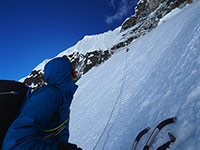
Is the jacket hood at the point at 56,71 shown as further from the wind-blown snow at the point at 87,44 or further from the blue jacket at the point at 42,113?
the wind-blown snow at the point at 87,44

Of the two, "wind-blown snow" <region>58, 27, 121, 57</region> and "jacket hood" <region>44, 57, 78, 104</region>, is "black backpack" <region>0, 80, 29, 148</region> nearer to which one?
"jacket hood" <region>44, 57, 78, 104</region>

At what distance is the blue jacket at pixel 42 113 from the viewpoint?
2.82 feet

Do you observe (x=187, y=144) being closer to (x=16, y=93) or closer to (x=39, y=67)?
(x=16, y=93)

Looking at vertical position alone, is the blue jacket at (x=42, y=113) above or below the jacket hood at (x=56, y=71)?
below

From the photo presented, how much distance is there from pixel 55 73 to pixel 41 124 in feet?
1.78

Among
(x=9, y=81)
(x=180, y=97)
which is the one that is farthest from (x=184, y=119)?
(x=9, y=81)

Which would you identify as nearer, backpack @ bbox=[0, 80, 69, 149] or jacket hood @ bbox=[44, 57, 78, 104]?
backpack @ bbox=[0, 80, 69, 149]

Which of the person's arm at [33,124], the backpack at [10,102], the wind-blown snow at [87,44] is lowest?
the person's arm at [33,124]

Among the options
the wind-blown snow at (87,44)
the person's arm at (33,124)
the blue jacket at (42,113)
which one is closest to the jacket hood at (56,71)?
the blue jacket at (42,113)

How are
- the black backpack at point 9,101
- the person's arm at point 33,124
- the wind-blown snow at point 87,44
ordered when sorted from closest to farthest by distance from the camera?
the person's arm at point 33,124 < the black backpack at point 9,101 < the wind-blown snow at point 87,44

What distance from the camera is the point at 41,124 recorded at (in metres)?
1.00

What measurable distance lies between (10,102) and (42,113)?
0.33 meters

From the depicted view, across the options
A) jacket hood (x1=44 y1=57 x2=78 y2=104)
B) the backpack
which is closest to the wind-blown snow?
jacket hood (x1=44 y1=57 x2=78 y2=104)

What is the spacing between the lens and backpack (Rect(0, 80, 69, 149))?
957mm
